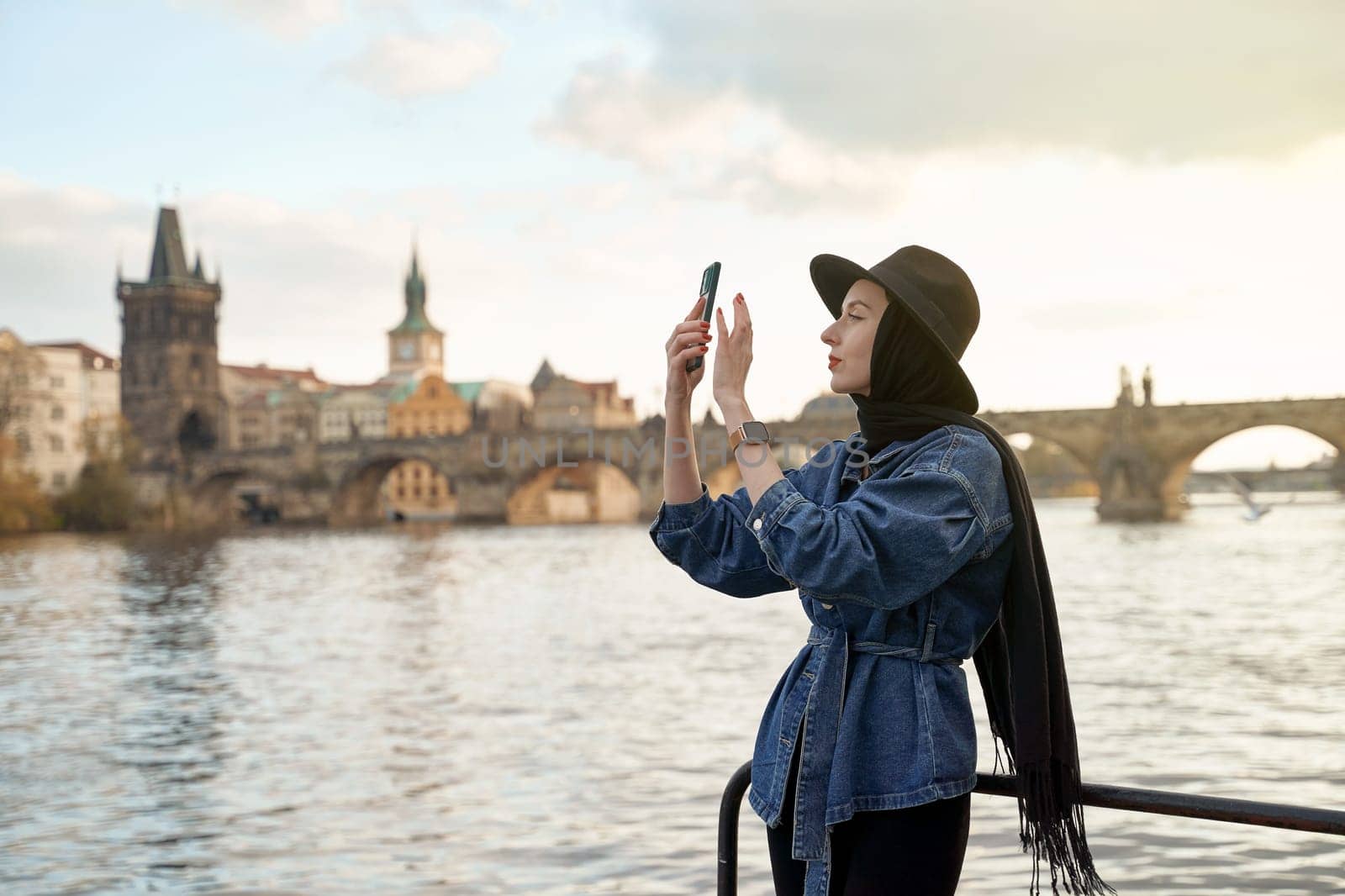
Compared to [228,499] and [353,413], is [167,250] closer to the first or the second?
[353,413]

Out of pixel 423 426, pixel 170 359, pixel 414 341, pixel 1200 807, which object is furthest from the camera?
pixel 414 341

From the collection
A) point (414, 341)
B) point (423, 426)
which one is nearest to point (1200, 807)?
point (423, 426)

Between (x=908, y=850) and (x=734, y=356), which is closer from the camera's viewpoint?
(x=908, y=850)

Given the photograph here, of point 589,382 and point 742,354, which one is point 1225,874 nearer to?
point 742,354

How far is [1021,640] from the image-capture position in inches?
71.9

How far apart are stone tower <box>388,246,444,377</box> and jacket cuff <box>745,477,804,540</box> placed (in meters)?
113

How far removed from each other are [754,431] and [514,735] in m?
8.18

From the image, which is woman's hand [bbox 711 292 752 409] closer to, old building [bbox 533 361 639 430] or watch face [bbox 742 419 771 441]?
watch face [bbox 742 419 771 441]

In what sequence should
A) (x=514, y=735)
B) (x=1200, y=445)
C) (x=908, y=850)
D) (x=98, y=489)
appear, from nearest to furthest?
1. (x=908, y=850)
2. (x=514, y=735)
3. (x=1200, y=445)
4. (x=98, y=489)

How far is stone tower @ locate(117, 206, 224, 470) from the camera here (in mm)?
86312

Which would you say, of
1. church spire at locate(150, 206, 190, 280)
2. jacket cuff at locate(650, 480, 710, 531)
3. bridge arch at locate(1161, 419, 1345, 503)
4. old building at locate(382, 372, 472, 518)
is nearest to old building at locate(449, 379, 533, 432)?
old building at locate(382, 372, 472, 518)

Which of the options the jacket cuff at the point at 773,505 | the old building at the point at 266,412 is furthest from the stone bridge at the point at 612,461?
the jacket cuff at the point at 773,505

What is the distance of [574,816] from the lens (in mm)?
7332

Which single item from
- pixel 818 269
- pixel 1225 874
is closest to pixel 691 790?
pixel 1225 874
